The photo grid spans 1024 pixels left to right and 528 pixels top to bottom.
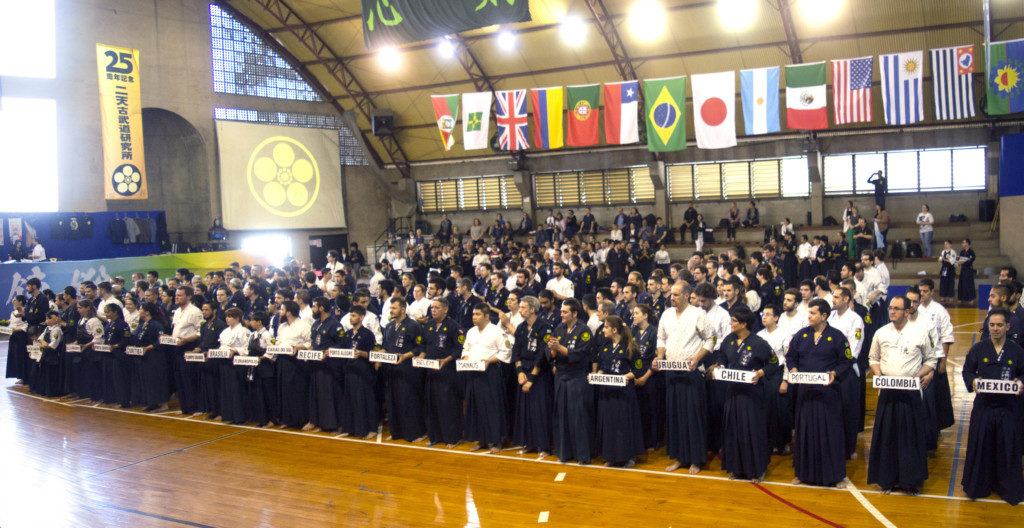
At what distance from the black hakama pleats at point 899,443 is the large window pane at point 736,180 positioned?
19.9m

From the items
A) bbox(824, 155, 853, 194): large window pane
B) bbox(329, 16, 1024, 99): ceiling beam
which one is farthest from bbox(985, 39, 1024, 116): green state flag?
bbox(824, 155, 853, 194): large window pane

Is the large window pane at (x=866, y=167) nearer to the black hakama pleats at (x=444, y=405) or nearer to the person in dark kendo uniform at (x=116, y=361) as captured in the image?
the black hakama pleats at (x=444, y=405)

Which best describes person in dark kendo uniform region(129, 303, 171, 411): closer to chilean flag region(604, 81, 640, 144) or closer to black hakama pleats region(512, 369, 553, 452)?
black hakama pleats region(512, 369, 553, 452)

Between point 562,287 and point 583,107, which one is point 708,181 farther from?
point 562,287

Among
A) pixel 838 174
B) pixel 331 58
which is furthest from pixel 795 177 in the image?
pixel 331 58

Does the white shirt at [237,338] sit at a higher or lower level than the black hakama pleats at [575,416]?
higher

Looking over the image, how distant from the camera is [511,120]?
20672mm

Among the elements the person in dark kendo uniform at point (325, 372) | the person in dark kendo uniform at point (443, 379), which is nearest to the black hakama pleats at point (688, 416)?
the person in dark kendo uniform at point (443, 379)

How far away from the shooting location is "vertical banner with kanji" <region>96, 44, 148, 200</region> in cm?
2303

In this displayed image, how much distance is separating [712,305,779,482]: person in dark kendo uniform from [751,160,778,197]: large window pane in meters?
19.6

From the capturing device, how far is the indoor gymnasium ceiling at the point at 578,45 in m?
19.0

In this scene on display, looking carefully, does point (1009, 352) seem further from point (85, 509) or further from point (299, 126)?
point (299, 126)

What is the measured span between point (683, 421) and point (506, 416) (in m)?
2.34

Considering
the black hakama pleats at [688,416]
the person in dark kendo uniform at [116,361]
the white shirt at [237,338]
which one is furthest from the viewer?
the person in dark kendo uniform at [116,361]
